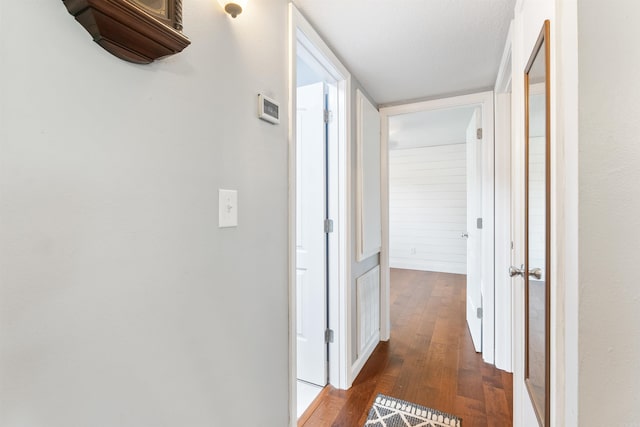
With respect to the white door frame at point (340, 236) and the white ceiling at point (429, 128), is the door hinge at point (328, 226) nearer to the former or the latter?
the white door frame at point (340, 236)

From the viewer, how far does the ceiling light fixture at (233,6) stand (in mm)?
967

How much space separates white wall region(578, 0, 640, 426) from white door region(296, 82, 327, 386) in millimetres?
1455

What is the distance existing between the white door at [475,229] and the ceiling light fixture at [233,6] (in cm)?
214

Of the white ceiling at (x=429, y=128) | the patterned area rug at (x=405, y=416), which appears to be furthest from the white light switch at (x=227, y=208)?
the white ceiling at (x=429, y=128)

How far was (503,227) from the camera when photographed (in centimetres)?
219

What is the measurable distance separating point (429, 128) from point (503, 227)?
8.04 feet

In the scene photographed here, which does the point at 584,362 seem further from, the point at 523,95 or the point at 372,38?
the point at 372,38

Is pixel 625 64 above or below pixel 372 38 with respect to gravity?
below

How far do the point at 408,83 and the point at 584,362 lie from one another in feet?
6.91

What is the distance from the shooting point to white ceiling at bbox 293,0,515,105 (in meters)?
1.40

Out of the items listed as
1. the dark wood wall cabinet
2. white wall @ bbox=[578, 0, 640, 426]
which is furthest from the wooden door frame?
the dark wood wall cabinet

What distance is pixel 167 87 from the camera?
801 millimetres

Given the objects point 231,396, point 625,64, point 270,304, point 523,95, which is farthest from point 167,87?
point 523,95

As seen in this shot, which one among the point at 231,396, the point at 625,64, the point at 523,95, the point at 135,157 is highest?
the point at 523,95
